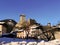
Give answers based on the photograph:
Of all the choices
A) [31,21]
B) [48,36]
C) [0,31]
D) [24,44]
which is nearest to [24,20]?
[31,21]

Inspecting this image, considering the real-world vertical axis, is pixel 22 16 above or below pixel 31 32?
above

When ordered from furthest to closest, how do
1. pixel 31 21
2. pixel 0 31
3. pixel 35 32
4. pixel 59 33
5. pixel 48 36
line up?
pixel 31 21 < pixel 0 31 < pixel 35 32 < pixel 48 36 < pixel 59 33

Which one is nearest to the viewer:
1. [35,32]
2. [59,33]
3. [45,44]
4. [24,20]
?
[45,44]

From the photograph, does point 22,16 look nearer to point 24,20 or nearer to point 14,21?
point 24,20

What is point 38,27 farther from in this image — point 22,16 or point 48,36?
point 22,16

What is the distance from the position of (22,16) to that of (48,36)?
44.4 feet

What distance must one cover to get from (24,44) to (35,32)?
12.0 metres

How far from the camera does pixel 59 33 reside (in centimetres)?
862

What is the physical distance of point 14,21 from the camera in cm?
2716

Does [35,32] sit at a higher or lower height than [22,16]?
lower

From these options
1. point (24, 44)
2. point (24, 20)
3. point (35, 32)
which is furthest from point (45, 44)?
point (24, 20)

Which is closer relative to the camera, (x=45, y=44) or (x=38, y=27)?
(x=45, y=44)

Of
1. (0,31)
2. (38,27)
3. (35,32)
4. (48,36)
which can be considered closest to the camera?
(48,36)

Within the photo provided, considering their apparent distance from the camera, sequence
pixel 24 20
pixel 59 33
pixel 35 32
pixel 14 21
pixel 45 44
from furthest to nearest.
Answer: pixel 14 21 → pixel 24 20 → pixel 35 32 → pixel 59 33 → pixel 45 44
